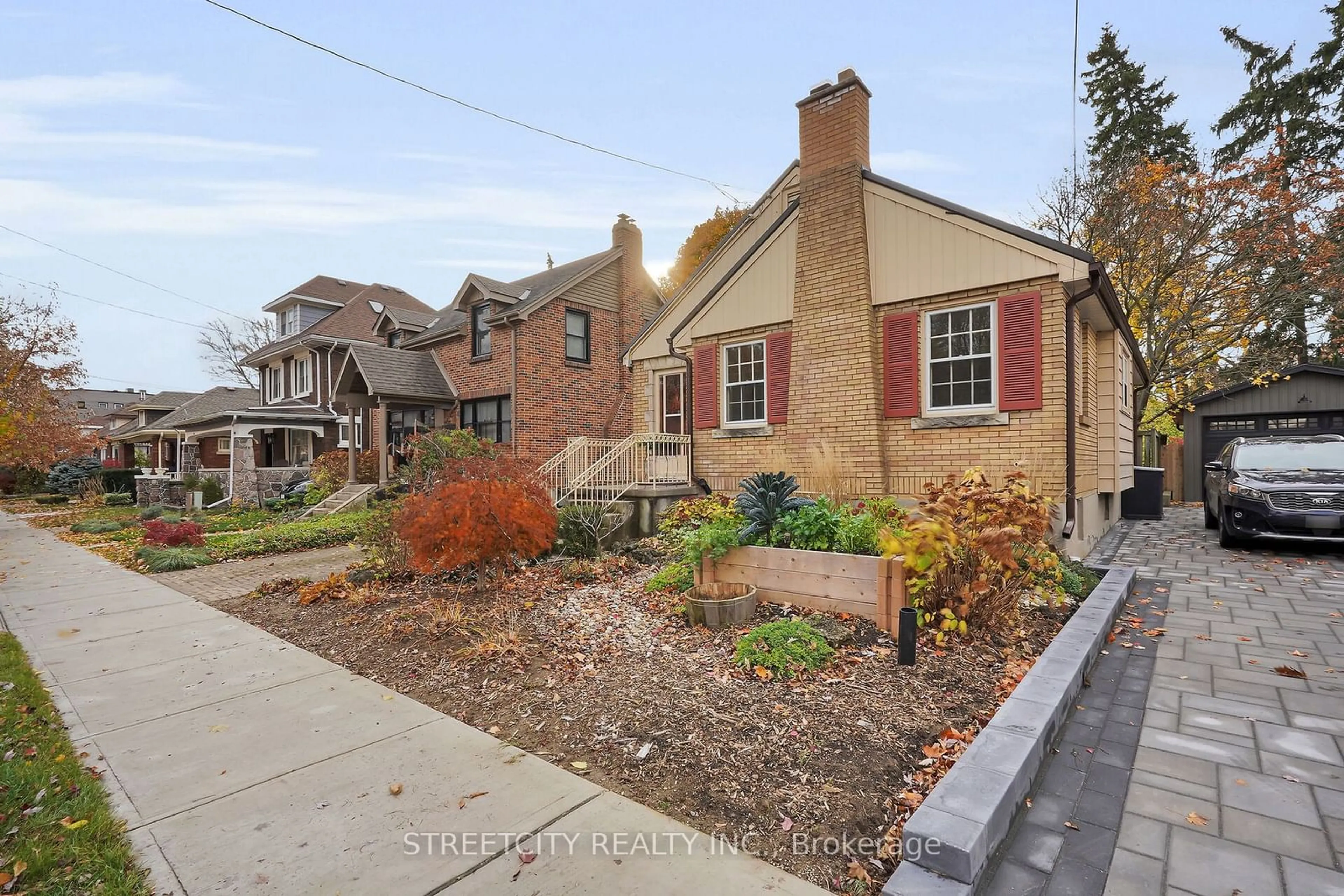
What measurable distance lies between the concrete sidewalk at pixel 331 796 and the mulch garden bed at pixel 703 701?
0.64 feet

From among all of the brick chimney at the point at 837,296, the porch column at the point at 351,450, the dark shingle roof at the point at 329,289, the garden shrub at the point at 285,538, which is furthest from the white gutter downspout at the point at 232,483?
the brick chimney at the point at 837,296

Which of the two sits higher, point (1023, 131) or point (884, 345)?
point (1023, 131)

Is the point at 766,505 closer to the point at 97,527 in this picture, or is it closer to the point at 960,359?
the point at 960,359

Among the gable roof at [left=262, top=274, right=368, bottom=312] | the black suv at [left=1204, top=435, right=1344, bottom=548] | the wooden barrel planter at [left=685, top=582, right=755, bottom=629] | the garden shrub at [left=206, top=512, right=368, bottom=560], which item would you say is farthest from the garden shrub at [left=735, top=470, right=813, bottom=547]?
the gable roof at [left=262, top=274, right=368, bottom=312]

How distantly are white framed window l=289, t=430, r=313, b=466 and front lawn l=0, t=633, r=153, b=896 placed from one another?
70.7ft

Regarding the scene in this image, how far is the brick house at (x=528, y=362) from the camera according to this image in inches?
666

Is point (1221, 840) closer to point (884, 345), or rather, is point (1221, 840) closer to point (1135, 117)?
point (884, 345)

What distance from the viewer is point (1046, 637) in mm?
4652

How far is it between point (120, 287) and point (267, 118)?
17.8 m

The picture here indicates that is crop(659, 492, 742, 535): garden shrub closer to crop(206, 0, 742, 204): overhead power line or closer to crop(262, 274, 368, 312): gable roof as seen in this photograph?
crop(206, 0, 742, 204): overhead power line

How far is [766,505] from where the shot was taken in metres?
5.54

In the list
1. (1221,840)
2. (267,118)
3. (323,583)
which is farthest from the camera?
(267,118)

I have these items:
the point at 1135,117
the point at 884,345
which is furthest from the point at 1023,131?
the point at 1135,117

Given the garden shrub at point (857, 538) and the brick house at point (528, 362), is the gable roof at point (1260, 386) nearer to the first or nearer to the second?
the brick house at point (528, 362)
